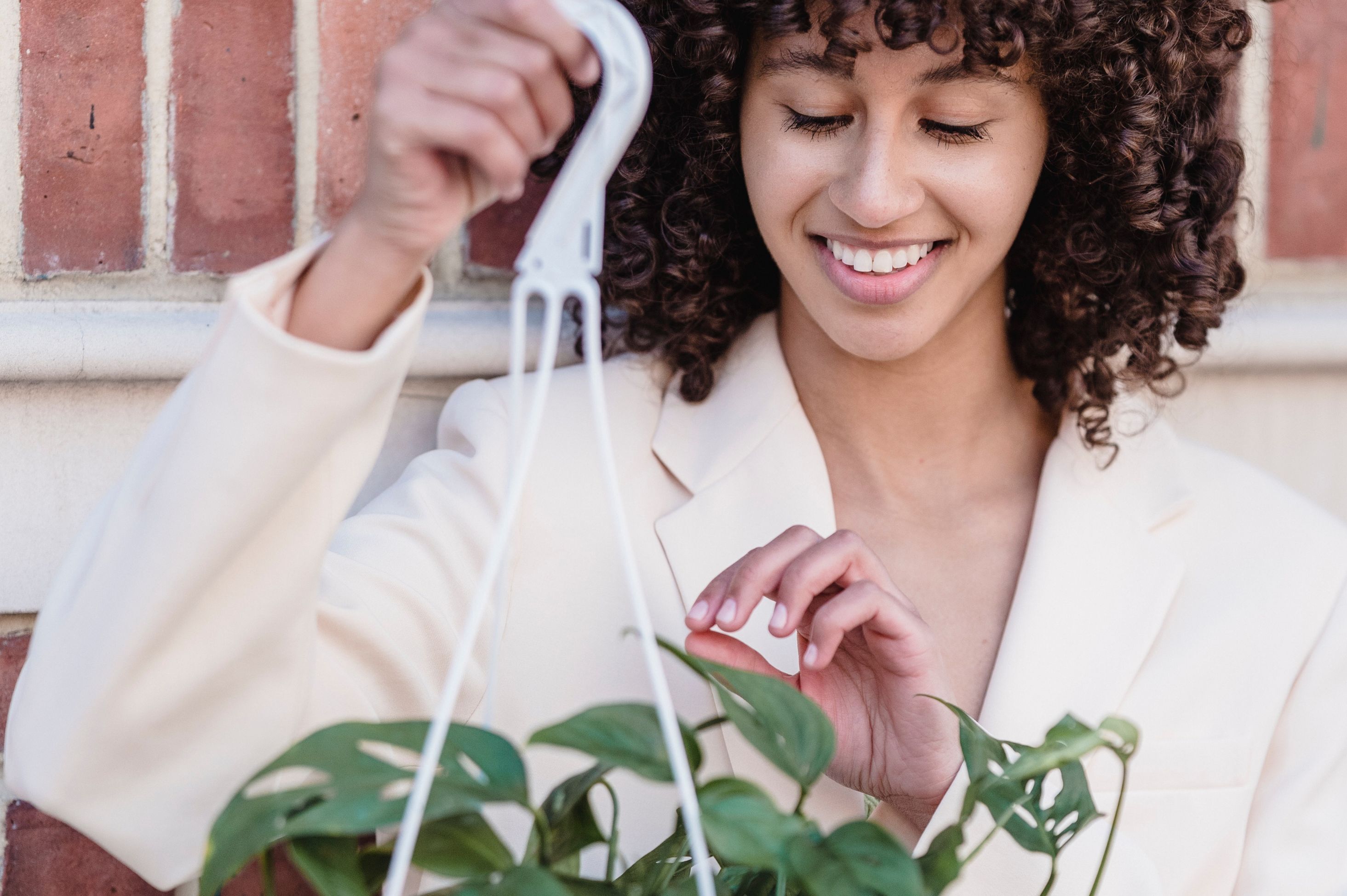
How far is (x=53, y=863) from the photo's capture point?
941 mm

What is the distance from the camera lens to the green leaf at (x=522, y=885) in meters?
0.48

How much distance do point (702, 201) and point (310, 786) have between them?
2.53 feet

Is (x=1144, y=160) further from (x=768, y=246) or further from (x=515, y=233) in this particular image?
(x=515, y=233)

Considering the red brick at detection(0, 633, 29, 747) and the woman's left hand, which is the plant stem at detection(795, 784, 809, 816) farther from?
the red brick at detection(0, 633, 29, 747)

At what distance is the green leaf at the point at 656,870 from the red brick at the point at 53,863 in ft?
1.79

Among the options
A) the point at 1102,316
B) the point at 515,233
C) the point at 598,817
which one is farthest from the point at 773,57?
the point at 598,817

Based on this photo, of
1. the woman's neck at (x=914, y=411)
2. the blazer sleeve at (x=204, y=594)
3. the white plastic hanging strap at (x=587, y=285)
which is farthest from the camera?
the woman's neck at (x=914, y=411)

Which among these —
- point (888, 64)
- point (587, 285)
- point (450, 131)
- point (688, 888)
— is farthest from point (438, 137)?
point (888, 64)

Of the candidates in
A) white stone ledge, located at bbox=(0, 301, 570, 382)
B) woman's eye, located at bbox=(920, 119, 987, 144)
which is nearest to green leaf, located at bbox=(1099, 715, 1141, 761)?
woman's eye, located at bbox=(920, 119, 987, 144)

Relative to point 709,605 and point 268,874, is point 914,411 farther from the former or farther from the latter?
point 268,874

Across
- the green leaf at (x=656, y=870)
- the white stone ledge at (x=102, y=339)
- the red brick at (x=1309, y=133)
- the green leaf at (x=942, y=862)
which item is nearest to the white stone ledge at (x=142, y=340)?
the white stone ledge at (x=102, y=339)

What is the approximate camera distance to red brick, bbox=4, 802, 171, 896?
932 mm

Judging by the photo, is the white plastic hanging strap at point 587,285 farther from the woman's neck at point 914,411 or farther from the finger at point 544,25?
the woman's neck at point 914,411

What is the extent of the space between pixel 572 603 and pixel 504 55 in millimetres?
552
